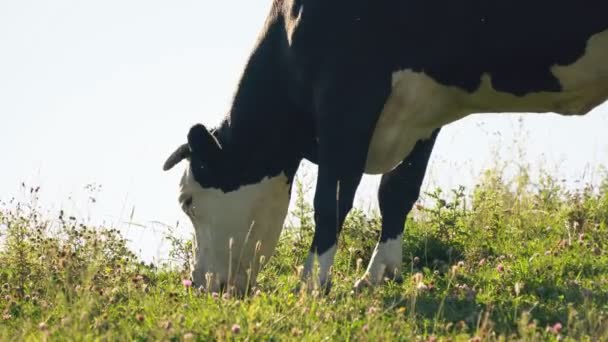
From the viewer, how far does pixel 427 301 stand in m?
6.66

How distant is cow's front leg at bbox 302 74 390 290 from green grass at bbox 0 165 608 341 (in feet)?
0.76

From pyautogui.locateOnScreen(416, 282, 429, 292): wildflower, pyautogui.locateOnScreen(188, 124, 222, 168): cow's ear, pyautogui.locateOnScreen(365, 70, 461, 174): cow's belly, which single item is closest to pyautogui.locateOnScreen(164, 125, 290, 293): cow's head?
pyautogui.locateOnScreen(188, 124, 222, 168): cow's ear

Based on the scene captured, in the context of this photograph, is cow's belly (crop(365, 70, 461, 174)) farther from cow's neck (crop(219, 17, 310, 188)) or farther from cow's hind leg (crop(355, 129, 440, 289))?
cow's neck (crop(219, 17, 310, 188))

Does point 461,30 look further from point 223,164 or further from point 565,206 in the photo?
point 565,206

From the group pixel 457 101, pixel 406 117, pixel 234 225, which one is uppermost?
pixel 457 101

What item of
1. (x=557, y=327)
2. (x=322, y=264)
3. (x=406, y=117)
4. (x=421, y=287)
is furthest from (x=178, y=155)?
(x=557, y=327)

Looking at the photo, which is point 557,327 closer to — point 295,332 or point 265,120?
point 295,332

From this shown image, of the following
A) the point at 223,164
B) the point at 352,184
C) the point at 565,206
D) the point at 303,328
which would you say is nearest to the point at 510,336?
the point at 303,328

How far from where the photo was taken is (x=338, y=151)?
23.6 feet

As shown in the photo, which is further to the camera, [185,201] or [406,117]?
[185,201]

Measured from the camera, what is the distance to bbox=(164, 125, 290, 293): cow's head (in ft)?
26.0

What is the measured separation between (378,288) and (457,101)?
1.57 meters

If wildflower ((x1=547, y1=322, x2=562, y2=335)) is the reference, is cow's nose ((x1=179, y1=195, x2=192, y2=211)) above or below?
above

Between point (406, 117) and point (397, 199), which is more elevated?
point (406, 117)
